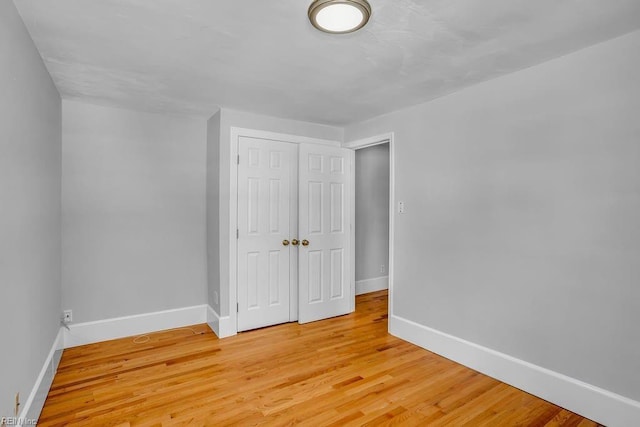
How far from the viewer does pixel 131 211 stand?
11.5 feet

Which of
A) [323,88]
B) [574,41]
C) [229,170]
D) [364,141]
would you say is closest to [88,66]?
[229,170]

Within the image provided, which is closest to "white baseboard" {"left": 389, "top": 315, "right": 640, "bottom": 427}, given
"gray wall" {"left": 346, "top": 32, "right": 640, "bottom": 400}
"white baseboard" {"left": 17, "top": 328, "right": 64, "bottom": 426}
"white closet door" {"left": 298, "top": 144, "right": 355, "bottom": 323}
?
"gray wall" {"left": 346, "top": 32, "right": 640, "bottom": 400}

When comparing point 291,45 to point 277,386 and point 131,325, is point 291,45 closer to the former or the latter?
point 277,386

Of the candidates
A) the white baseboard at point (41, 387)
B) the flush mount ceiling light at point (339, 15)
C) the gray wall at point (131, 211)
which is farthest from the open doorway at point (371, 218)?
the white baseboard at point (41, 387)

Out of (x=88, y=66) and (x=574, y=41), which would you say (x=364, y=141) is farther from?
(x=88, y=66)

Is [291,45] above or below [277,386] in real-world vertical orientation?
above

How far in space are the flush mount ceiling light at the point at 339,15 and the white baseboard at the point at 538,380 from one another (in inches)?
102

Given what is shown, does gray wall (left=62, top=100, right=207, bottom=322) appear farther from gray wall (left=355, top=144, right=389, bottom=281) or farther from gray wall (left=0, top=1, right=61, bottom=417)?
gray wall (left=355, top=144, right=389, bottom=281)

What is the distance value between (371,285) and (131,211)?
3.51 m

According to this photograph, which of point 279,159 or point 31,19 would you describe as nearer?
point 31,19

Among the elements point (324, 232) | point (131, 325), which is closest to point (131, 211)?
point (131, 325)

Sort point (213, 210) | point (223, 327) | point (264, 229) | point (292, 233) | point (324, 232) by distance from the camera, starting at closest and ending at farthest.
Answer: point (223, 327) → point (213, 210) → point (264, 229) → point (292, 233) → point (324, 232)

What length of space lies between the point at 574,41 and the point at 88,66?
3290 millimetres

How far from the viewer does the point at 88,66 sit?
2.43 m
